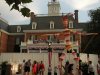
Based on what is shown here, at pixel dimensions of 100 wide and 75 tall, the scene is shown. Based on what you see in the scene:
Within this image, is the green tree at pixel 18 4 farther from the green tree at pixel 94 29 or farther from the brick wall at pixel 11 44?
the brick wall at pixel 11 44

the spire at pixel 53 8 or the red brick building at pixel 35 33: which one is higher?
the spire at pixel 53 8

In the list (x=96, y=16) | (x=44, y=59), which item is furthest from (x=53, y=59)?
(x=96, y=16)

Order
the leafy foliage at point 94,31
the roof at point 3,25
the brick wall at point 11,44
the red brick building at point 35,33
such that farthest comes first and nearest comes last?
the brick wall at point 11,44 < the roof at point 3,25 < the red brick building at point 35,33 < the leafy foliage at point 94,31

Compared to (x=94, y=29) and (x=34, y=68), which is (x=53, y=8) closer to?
(x=94, y=29)

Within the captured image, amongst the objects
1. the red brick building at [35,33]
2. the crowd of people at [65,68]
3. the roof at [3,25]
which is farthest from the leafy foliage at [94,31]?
the crowd of people at [65,68]

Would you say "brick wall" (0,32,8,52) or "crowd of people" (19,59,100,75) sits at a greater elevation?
"brick wall" (0,32,8,52)

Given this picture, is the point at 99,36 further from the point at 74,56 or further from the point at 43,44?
the point at 74,56

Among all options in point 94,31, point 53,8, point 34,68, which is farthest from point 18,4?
point 53,8

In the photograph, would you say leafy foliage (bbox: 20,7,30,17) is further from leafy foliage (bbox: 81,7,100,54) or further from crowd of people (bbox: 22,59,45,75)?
leafy foliage (bbox: 81,7,100,54)

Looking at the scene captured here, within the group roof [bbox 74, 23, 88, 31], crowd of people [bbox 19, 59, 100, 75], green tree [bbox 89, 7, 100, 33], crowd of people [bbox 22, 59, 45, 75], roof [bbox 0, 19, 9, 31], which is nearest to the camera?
crowd of people [bbox 19, 59, 100, 75]

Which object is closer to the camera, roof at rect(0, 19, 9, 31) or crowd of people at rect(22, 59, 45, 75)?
crowd of people at rect(22, 59, 45, 75)

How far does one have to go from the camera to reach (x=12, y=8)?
350 centimetres

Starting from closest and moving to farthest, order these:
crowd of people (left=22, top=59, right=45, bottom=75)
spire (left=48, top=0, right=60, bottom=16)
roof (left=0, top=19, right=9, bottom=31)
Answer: crowd of people (left=22, top=59, right=45, bottom=75), roof (left=0, top=19, right=9, bottom=31), spire (left=48, top=0, right=60, bottom=16)

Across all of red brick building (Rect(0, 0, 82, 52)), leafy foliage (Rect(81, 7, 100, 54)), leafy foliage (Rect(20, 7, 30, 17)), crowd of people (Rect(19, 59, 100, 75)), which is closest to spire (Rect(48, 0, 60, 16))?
red brick building (Rect(0, 0, 82, 52))
